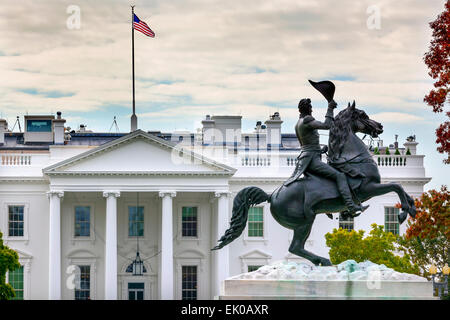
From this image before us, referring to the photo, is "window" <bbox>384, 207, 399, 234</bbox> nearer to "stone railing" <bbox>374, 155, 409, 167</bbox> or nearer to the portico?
"stone railing" <bbox>374, 155, 409, 167</bbox>

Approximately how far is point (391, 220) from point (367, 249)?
32.0ft

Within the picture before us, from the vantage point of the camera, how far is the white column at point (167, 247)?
185 ft

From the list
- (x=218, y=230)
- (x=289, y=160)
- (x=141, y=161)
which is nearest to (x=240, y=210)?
(x=218, y=230)

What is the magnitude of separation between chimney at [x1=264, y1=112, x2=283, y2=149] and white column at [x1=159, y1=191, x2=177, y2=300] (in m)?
12.7

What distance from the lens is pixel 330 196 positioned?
1928cm

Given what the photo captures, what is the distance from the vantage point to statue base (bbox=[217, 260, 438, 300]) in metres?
18.2

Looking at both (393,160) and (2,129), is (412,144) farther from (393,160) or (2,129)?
(2,129)

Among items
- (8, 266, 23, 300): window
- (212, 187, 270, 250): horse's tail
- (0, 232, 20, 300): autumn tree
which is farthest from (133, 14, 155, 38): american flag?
(212, 187, 270, 250): horse's tail

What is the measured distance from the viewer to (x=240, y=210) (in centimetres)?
1966

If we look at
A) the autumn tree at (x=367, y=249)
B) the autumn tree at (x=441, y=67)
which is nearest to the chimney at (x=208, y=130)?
the autumn tree at (x=367, y=249)

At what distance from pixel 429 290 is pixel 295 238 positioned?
8.37 feet

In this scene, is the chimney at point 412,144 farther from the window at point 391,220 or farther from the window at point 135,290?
the window at point 135,290

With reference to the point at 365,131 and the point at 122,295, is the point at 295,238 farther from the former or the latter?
the point at 122,295
